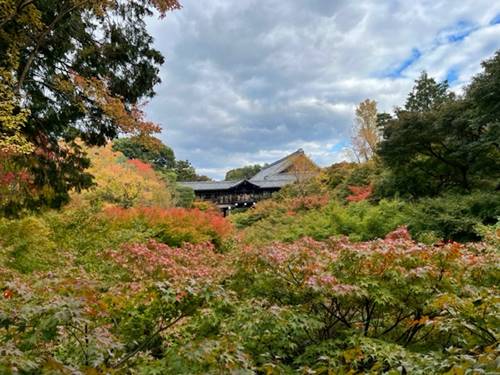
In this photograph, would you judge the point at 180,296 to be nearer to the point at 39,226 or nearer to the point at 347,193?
the point at 39,226

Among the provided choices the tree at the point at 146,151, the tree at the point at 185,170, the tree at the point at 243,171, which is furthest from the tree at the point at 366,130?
the tree at the point at 243,171

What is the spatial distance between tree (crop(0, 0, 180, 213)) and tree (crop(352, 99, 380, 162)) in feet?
61.4

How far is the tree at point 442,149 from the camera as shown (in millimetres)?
10789

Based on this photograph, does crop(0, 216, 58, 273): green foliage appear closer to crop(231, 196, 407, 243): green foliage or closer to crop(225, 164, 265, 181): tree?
crop(231, 196, 407, 243): green foliage

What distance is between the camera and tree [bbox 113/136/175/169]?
5.79 m

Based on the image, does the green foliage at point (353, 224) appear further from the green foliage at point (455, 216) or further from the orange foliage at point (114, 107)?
the orange foliage at point (114, 107)

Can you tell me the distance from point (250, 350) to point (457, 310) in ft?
5.14

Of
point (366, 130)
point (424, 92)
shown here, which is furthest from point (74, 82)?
point (424, 92)

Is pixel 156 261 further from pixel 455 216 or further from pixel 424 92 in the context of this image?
pixel 424 92

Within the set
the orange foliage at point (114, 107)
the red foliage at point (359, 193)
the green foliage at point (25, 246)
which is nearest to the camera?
Result: the orange foliage at point (114, 107)

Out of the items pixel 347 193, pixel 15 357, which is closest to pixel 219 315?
pixel 15 357

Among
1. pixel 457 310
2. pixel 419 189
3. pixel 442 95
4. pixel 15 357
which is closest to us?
pixel 15 357

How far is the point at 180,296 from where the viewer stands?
241 centimetres

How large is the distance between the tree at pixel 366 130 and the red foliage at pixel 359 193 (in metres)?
6.20
